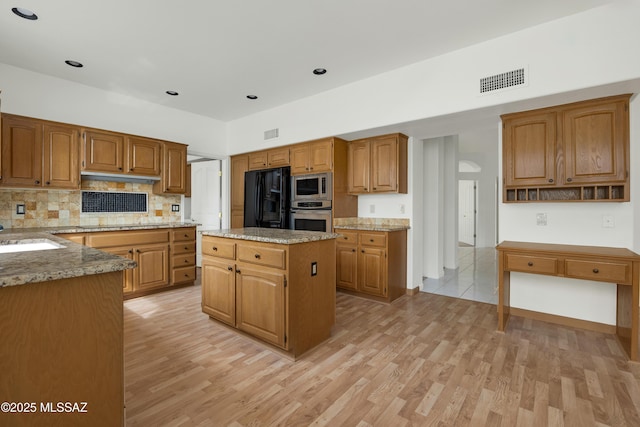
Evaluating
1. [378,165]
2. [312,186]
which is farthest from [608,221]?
[312,186]

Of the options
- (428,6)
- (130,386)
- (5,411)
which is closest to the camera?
(5,411)

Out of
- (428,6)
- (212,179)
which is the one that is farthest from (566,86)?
(212,179)

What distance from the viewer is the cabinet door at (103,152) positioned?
3.58 meters

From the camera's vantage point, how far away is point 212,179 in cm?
553

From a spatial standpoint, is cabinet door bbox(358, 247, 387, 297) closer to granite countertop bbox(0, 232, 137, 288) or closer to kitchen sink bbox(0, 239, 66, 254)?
granite countertop bbox(0, 232, 137, 288)

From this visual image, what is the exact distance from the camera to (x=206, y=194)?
557 centimetres

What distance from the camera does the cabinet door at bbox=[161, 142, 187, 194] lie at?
167 inches

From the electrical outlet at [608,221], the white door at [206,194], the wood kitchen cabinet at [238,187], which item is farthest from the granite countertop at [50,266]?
the white door at [206,194]

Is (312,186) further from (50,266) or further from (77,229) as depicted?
(50,266)

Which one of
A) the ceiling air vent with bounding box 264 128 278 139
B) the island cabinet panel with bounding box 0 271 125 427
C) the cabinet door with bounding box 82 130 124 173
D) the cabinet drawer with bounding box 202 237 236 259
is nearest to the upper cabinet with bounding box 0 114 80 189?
the cabinet door with bounding box 82 130 124 173

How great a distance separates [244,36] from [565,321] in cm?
424

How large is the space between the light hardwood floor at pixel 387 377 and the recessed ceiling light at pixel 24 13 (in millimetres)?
2865

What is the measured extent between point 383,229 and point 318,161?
138 cm

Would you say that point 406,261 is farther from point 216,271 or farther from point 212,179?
point 212,179
